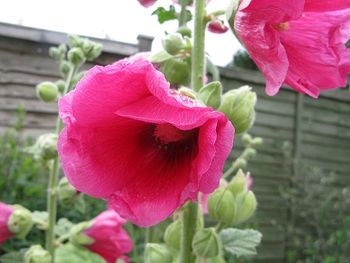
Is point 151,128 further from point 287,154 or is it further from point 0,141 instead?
point 287,154

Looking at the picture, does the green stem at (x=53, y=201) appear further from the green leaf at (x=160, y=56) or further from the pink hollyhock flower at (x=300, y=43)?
the pink hollyhock flower at (x=300, y=43)

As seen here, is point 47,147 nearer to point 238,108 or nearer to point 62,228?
point 62,228

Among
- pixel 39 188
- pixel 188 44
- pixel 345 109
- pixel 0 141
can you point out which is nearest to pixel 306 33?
pixel 188 44

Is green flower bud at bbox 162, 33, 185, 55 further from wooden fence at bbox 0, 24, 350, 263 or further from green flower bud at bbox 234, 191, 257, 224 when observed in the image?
wooden fence at bbox 0, 24, 350, 263

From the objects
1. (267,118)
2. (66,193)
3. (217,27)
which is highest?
(217,27)

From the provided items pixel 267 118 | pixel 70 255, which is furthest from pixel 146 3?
pixel 267 118

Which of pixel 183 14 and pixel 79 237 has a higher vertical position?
pixel 183 14

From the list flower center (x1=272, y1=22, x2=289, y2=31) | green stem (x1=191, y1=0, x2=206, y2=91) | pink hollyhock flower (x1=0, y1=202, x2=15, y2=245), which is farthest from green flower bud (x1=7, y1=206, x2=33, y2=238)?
flower center (x1=272, y1=22, x2=289, y2=31)
